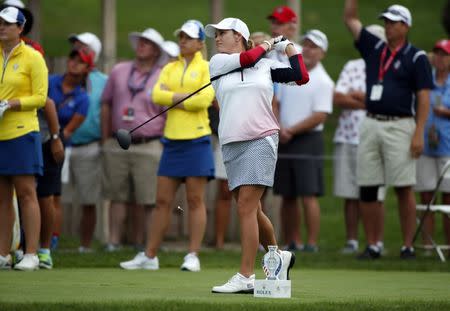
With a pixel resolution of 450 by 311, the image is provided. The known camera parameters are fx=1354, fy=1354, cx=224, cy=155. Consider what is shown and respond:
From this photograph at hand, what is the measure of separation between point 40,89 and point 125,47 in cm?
2859

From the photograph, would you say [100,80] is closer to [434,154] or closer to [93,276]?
[434,154]

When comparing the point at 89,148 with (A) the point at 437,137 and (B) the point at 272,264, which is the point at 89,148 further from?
(B) the point at 272,264

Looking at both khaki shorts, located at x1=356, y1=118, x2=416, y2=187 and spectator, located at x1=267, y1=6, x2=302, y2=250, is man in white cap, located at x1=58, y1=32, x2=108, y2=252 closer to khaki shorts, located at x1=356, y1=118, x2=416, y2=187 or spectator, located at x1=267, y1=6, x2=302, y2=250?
spectator, located at x1=267, y1=6, x2=302, y2=250

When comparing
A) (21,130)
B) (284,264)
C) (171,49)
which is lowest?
(284,264)

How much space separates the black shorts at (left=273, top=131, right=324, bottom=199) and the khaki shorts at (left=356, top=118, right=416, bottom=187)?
4.98ft

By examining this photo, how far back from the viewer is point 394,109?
14.7 metres

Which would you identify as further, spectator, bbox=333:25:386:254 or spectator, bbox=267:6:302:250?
spectator, bbox=333:25:386:254

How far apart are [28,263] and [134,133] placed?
12.3 feet

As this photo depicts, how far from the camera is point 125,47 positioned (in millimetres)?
40688

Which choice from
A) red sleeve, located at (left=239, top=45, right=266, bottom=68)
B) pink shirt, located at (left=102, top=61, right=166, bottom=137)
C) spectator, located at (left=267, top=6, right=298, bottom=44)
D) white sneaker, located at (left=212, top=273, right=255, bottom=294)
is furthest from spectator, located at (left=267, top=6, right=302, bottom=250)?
white sneaker, located at (left=212, top=273, right=255, bottom=294)

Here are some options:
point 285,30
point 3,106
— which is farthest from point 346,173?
point 3,106

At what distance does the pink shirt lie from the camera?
15.6 metres

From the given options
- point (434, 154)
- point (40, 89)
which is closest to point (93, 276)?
point (40, 89)

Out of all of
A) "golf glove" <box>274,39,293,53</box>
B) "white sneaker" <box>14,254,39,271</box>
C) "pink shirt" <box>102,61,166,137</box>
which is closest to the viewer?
"golf glove" <box>274,39,293,53</box>
